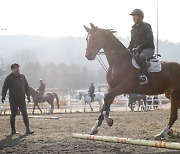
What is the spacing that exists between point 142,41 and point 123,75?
111 centimetres

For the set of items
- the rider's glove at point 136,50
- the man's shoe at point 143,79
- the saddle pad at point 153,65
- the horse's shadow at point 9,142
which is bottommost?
the horse's shadow at point 9,142

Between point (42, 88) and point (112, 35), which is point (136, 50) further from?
point (42, 88)

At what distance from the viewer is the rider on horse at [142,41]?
11203 millimetres

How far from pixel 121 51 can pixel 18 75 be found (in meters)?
3.88

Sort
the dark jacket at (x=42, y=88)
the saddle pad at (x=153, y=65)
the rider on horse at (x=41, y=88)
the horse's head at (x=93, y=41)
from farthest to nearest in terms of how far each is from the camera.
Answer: the dark jacket at (x=42, y=88) → the rider on horse at (x=41, y=88) → the horse's head at (x=93, y=41) → the saddle pad at (x=153, y=65)

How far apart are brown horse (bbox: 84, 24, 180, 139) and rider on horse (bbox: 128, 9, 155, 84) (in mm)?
194

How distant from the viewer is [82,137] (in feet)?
33.2

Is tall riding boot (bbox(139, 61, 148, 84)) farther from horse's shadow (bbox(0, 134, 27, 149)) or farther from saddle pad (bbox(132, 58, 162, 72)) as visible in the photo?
horse's shadow (bbox(0, 134, 27, 149))

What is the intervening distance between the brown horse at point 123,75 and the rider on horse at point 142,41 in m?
0.19

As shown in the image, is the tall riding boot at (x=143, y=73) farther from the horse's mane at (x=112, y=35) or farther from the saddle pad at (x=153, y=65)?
the horse's mane at (x=112, y=35)

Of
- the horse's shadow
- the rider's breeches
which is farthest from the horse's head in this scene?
the horse's shadow

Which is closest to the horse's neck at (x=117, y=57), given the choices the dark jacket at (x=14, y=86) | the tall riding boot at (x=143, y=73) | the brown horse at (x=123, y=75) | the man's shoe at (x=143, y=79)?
the brown horse at (x=123, y=75)

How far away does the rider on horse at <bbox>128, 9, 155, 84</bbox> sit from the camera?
36.8ft

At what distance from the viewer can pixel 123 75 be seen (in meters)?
11.1
